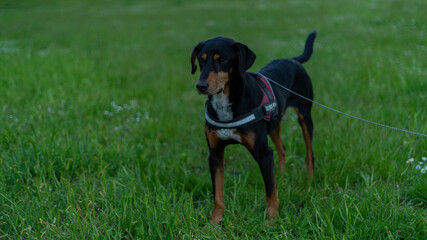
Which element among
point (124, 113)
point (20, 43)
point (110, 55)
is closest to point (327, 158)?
point (124, 113)

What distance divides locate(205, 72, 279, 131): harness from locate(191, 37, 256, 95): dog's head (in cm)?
25

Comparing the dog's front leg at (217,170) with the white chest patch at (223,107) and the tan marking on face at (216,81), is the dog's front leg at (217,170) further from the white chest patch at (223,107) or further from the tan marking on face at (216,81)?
the tan marking on face at (216,81)

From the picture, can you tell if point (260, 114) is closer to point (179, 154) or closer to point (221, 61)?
point (221, 61)

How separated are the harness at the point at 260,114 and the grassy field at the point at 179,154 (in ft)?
2.29

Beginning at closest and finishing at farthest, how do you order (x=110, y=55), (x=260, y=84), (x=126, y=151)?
(x=260, y=84)
(x=126, y=151)
(x=110, y=55)

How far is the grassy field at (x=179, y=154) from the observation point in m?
2.57

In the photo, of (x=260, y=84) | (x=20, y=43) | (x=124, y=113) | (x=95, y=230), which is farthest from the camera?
(x=20, y=43)

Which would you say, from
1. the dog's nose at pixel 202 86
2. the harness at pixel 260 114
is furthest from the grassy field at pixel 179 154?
the dog's nose at pixel 202 86

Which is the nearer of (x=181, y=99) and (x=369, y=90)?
(x=369, y=90)

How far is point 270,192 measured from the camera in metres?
2.76

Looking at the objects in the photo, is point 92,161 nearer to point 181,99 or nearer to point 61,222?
point 61,222

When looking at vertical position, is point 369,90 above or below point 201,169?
above

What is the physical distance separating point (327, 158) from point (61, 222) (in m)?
2.57

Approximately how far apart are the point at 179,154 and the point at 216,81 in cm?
174
